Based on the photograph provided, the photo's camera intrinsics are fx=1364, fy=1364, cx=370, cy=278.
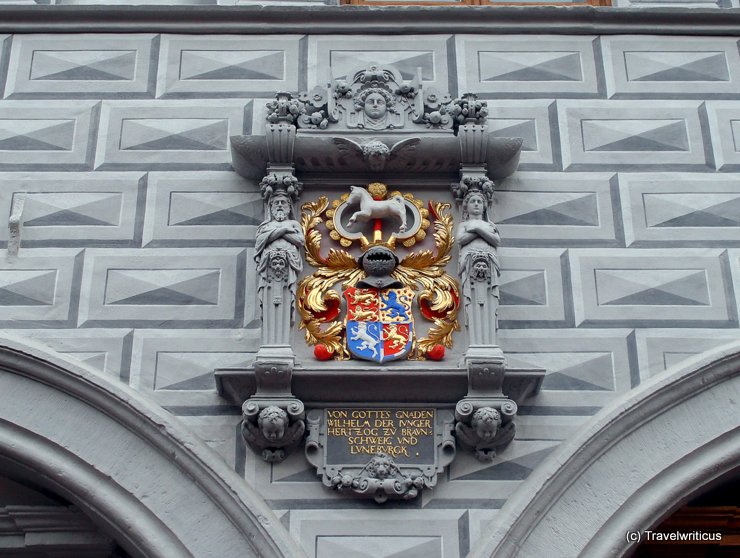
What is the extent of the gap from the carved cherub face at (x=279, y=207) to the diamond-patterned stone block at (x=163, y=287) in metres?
0.28

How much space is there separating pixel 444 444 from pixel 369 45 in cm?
261

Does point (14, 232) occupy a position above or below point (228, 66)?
below

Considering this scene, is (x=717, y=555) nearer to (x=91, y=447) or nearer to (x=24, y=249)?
(x=91, y=447)

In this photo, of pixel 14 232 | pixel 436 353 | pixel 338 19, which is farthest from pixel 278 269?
pixel 338 19

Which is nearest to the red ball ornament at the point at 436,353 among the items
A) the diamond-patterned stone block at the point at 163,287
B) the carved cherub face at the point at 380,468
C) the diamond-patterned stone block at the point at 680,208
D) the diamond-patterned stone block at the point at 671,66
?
the carved cherub face at the point at 380,468

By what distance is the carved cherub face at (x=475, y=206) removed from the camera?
23.9 feet

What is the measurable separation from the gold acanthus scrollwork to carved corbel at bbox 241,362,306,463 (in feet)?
1.15

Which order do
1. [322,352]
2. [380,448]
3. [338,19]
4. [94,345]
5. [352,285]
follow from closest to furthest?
[380,448]
[322,352]
[94,345]
[352,285]
[338,19]

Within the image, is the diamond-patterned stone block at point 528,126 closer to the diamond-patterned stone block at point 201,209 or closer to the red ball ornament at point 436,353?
the red ball ornament at point 436,353

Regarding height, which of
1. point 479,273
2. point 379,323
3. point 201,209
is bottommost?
point 379,323

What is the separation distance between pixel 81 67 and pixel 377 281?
229cm

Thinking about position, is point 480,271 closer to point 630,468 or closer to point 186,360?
point 630,468

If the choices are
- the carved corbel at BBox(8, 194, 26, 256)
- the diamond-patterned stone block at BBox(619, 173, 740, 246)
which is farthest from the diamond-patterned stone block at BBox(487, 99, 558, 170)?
the carved corbel at BBox(8, 194, 26, 256)

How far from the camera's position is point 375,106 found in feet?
25.0
